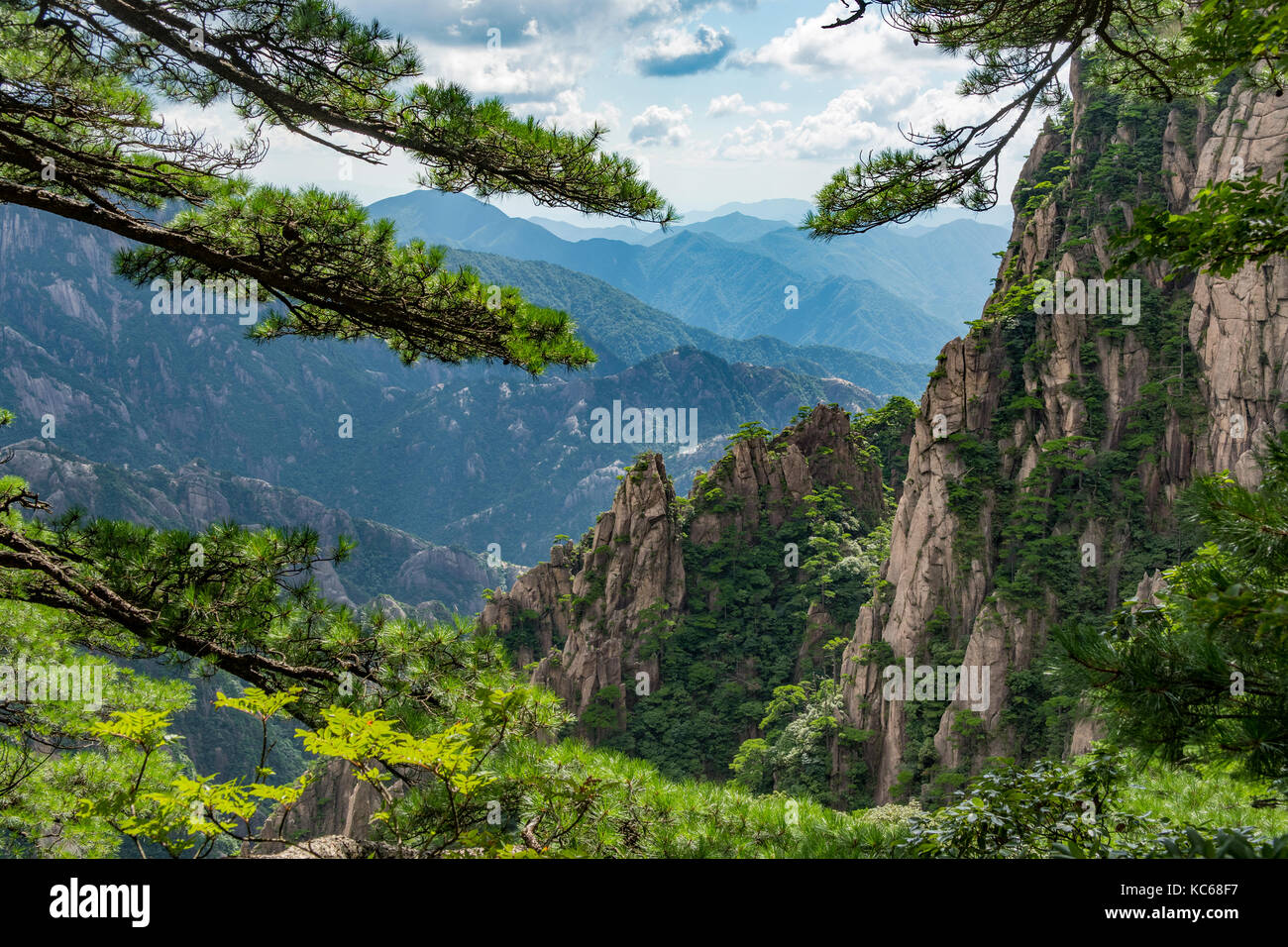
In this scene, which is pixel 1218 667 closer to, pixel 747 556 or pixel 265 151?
pixel 265 151

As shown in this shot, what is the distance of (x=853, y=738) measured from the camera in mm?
25281

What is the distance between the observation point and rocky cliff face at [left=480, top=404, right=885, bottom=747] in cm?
3222

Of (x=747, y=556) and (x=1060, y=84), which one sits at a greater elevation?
(x=1060, y=84)

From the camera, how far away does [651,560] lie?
33875 mm

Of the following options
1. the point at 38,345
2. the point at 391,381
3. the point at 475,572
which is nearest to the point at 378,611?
the point at 475,572

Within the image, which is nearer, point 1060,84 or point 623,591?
point 1060,84

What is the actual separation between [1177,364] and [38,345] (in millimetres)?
174199

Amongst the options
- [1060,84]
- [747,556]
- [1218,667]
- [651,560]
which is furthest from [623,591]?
[1218,667]

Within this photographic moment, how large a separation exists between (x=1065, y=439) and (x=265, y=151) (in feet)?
85.0

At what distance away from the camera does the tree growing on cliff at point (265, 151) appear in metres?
4.37

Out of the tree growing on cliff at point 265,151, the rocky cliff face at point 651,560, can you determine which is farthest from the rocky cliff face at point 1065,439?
the tree growing on cliff at point 265,151

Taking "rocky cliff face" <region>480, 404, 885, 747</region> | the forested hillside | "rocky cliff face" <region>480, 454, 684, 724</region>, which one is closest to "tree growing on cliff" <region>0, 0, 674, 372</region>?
the forested hillside

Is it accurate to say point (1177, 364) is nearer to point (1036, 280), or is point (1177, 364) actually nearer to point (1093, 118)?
point (1036, 280)

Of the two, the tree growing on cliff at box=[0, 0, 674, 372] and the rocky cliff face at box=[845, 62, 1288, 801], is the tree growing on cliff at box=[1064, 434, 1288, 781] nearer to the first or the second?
the tree growing on cliff at box=[0, 0, 674, 372]
